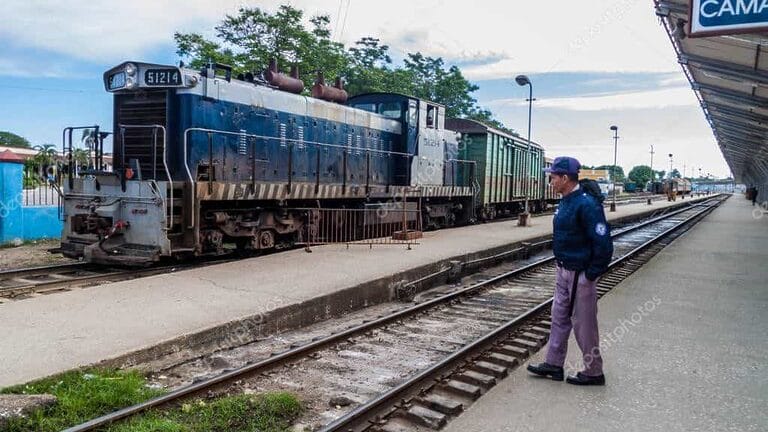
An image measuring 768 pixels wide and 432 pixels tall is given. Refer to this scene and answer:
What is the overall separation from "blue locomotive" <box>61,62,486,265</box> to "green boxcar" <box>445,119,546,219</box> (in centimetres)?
784

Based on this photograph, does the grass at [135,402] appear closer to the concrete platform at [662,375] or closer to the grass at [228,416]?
the grass at [228,416]

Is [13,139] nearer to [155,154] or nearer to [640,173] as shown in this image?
[155,154]

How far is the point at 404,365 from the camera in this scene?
5922mm

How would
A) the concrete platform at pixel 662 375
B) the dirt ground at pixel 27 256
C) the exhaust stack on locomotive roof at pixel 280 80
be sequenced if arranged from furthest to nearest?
the exhaust stack on locomotive roof at pixel 280 80, the dirt ground at pixel 27 256, the concrete platform at pixel 662 375

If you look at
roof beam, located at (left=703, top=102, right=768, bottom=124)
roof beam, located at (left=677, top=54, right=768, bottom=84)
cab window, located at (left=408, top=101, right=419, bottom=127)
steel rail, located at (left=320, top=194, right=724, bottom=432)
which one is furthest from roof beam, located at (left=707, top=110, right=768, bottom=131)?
steel rail, located at (left=320, top=194, right=724, bottom=432)

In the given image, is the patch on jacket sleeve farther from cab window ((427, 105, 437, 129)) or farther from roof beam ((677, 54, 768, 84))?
cab window ((427, 105, 437, 129))

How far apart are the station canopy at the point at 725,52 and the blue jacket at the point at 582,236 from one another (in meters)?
2.99

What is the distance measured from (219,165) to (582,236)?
753 cm

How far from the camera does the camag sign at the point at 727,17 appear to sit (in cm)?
607

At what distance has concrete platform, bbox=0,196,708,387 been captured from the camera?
5264 mm

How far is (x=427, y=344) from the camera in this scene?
22.0ft

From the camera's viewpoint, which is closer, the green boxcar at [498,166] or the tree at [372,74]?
the green boxcar at [498,166]

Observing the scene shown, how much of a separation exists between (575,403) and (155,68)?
876 cm

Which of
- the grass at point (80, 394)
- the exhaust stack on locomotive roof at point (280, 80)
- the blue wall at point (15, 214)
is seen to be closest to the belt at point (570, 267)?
the grass at point (80, 394)
